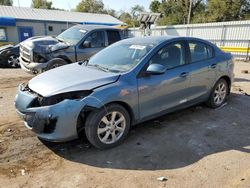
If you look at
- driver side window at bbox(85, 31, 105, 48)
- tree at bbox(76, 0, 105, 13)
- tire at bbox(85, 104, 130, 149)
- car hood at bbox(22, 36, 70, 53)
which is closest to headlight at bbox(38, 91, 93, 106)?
tire at bbox(85, 104, 130, 149)

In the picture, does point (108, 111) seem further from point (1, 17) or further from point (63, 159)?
point (1, 17)

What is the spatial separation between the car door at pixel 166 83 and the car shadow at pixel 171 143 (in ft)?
1.43

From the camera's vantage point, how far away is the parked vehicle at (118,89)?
3.41 meters

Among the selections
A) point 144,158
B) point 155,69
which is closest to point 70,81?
point 155,69

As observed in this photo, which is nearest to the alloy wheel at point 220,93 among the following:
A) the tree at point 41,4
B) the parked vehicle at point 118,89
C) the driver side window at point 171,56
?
the parked vehicle at point 118,89

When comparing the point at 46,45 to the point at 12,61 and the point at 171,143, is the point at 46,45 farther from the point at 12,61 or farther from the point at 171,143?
the point at 171,143

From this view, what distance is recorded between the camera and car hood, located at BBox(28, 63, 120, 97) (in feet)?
11.5

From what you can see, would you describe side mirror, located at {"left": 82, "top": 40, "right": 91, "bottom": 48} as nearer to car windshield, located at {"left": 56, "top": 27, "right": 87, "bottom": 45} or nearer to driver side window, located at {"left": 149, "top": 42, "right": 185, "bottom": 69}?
car windshield, located at {"left": 56, "top": 27, "right": 87, "bottom": 45}

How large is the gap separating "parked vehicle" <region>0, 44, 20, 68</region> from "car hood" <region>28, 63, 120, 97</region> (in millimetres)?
8135

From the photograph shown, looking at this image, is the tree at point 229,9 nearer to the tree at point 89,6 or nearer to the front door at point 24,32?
the front door at point 24,32

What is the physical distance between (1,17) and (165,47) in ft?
77.4

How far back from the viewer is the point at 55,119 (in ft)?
11.0

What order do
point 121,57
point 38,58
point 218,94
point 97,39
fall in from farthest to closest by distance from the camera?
1. point 97,39
2. point 38,58
3. point 218,94
4. point 121,57

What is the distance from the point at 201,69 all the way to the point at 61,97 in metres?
2.89
